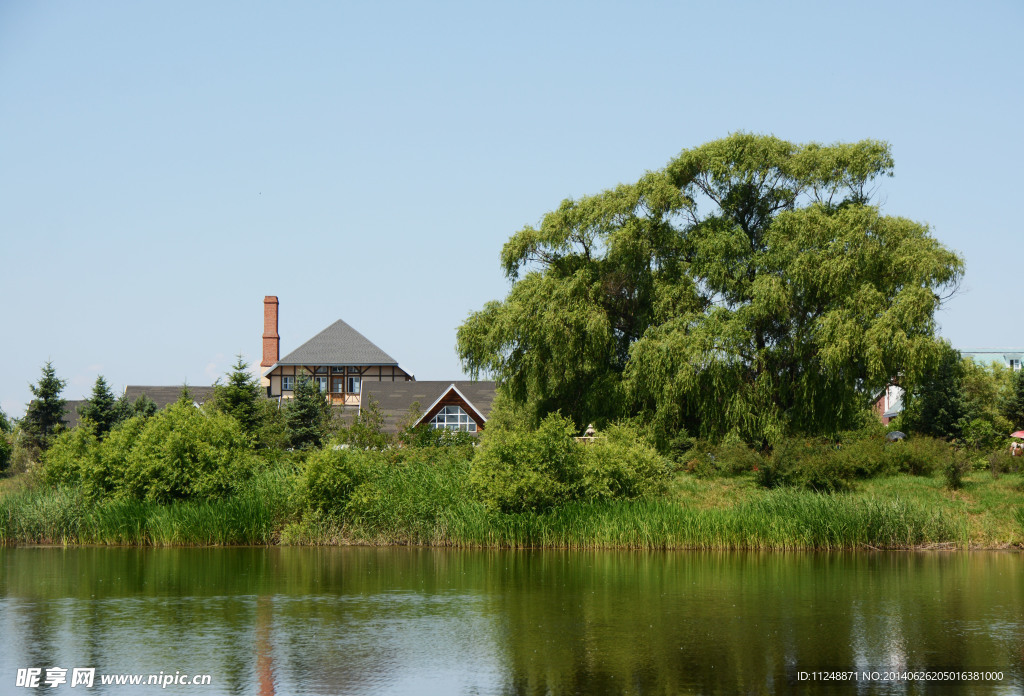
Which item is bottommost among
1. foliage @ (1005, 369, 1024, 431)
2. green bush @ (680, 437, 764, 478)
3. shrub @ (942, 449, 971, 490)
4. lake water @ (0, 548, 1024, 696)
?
lake water @ (0, 548, 1024, 696)

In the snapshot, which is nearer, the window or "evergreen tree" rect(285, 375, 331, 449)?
"evergreen tree" rect(285, 375, 331, 449)

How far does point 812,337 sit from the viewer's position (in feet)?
138

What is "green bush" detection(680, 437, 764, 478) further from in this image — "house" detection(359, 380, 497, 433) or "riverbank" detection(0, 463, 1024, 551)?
"house" detection(359, 380, 497, 433)

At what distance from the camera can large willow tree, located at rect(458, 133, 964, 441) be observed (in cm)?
4084

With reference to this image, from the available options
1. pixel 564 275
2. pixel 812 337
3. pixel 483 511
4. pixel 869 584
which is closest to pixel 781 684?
pixel 869 584

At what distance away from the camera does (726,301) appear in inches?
1770

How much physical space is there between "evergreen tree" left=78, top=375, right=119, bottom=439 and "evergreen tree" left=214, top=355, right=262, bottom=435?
506 inches

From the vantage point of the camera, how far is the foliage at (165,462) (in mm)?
33344

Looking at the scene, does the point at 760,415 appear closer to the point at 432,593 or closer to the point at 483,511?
the point at 483,511

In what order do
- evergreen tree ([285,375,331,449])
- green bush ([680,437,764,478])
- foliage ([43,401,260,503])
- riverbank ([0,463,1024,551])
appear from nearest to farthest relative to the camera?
riverbank ([0,463,1024,551])
foliage ([43,401,260,503])
green bush ([680,437,764,478])
evergreen tree ([285,375,331,449])

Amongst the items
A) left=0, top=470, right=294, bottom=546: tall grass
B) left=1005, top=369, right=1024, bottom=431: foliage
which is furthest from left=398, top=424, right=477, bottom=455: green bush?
left=1005, top=369, right=1024, bottom=431: foliage

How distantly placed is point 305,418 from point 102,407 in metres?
12.7

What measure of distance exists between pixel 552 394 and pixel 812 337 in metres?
11.2

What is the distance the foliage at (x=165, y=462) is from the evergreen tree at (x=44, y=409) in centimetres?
2732
